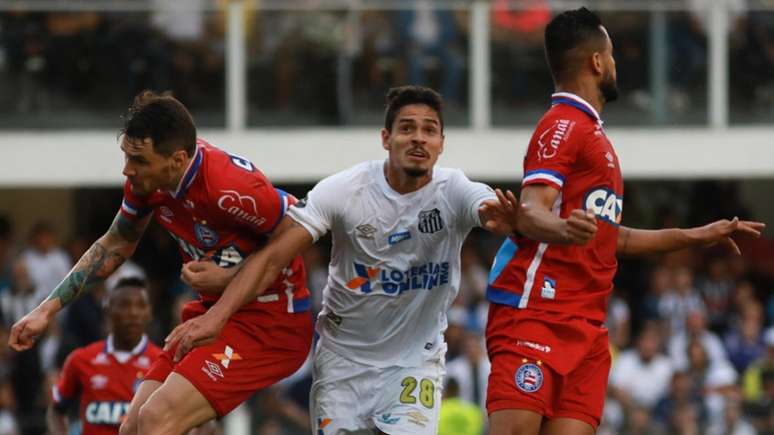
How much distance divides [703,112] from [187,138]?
1221 centimetres

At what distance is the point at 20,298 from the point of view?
617 inches

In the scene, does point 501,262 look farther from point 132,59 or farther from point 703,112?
point 703,112

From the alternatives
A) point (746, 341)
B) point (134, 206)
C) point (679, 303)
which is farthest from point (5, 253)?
point (134, 206)

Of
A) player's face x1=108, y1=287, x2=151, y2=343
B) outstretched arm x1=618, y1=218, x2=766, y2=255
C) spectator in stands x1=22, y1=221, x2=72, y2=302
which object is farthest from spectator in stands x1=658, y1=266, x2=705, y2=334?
outstretched arm x1=618, y1=218, x2=766, y2=255

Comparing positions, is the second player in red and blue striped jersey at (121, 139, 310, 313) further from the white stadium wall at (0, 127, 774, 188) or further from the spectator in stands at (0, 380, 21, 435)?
the white stadium wall at (0, 127, 774, 188)

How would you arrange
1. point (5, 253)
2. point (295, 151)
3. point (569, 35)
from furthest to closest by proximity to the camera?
point (295, 151), point (5, 253), point (569, 35)

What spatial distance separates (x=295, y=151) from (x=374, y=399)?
10350mm

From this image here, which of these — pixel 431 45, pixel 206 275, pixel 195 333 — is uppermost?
pixel 431 45

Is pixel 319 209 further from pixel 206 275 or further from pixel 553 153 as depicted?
pixel 553 153

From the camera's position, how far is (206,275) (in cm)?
771

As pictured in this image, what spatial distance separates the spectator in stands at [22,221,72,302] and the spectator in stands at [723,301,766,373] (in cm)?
684

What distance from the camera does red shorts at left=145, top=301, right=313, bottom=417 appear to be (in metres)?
7.82

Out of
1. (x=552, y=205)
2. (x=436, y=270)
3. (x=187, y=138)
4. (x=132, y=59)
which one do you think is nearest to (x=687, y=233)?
(x=552, y=205)

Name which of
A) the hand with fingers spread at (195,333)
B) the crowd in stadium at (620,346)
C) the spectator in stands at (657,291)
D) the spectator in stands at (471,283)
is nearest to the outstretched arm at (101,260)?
the hand with fingers spread at (195,333)
